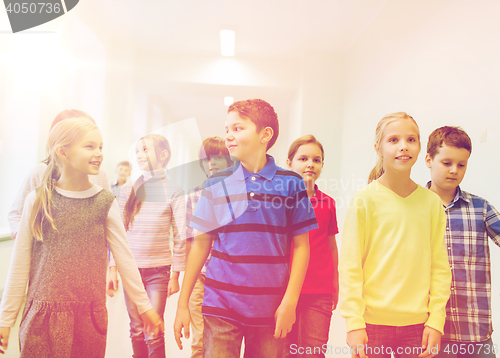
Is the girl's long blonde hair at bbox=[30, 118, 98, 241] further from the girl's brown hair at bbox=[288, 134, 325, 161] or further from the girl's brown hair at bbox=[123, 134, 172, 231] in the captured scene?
the girl's brown hair at bbox=[288, 134, 325, 161]

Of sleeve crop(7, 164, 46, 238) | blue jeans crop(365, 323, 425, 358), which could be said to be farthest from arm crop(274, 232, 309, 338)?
sleeve crop(7, 164, 46, 238)

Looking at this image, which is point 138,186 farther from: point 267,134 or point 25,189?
point 267,134

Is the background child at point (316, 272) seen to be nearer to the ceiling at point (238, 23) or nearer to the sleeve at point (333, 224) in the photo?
the sleeve at point (333, 224)

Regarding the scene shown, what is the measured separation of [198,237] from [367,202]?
53cm

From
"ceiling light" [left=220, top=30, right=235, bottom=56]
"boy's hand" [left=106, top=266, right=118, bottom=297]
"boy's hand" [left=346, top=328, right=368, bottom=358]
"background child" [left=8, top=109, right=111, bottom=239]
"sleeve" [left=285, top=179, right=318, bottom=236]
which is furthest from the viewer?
"ceiling light" [left=220, top=30, right=235, bottom=56]

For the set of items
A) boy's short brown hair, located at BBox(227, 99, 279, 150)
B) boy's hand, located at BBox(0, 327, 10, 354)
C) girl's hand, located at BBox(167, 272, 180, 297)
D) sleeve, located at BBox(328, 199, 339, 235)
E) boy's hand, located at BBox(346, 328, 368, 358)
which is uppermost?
boy's short brown hair, located at BBox(227, 99, 279, 150)

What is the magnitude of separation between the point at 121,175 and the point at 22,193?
1.13ft

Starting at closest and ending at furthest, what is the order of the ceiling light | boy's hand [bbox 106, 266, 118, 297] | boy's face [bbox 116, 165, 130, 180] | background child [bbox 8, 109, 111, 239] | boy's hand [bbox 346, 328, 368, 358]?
1. boy's hand [bbox 346, 328, 368, 358]
2. background child [bbox 8, 109, 111, 239]
3. boy's hand [bbox 106, 266, 118, 297]
4. boy's face [bbox 116, 165, 130, 180]
5. the ceiling light

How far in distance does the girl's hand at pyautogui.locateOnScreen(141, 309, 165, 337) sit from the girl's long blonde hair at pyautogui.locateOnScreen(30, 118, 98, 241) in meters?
0.45

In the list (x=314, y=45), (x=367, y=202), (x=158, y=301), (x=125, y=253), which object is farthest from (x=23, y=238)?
(x=314, y=45)

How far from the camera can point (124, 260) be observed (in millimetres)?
1133

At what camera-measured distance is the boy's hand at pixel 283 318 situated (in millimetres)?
925

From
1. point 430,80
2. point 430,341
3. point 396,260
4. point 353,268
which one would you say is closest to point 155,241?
point 353,268

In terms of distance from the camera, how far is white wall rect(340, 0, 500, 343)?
3.71ft
